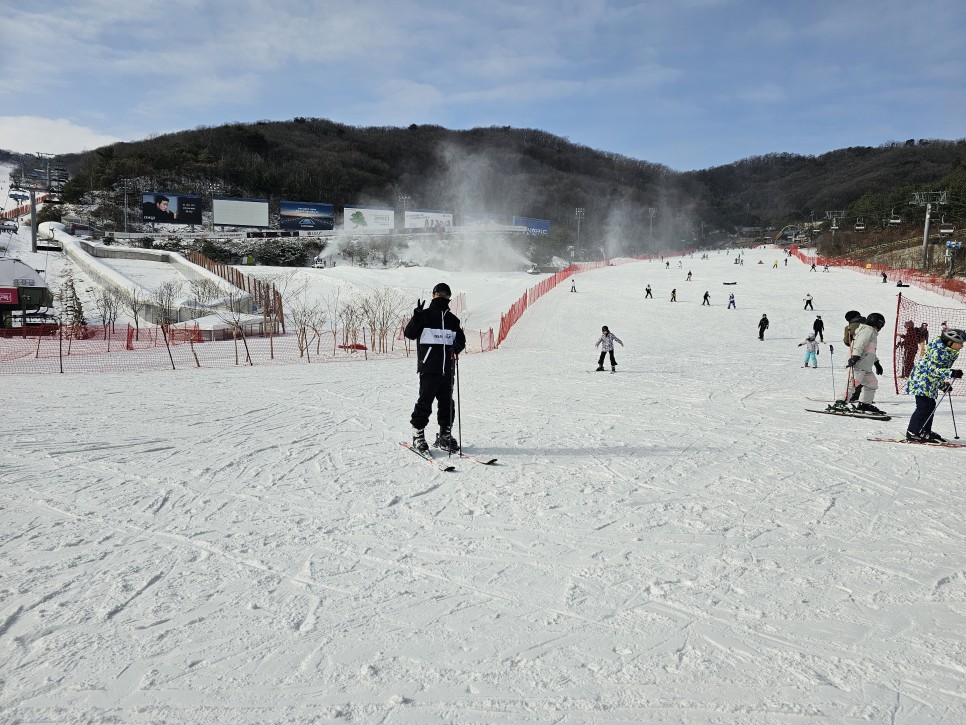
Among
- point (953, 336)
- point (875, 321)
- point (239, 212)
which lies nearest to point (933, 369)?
point (953, 336)

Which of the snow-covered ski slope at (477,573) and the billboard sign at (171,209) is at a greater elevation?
the billboard sign at (171,209)

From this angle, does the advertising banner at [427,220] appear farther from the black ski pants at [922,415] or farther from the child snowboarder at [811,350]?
the black ski pants at [922,415]

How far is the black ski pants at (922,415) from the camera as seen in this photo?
668cm

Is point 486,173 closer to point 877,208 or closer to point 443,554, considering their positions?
point 877,208

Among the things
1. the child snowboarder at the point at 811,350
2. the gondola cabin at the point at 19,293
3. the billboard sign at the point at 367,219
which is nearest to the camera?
the child snowboarder at the point at 811,350

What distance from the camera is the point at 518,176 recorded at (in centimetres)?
14288

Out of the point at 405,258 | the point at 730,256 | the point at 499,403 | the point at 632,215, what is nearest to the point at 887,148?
the point at 632,215

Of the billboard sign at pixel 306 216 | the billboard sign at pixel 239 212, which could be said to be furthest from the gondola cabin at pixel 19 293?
the billboard sign at pixel 306 216

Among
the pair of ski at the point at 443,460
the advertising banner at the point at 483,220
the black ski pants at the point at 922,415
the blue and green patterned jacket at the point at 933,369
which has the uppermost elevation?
the advertising banner at the point at 483,220

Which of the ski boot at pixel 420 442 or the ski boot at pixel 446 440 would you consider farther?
the ski boot at pixel 446 440

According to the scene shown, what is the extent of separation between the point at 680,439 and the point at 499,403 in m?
3.16

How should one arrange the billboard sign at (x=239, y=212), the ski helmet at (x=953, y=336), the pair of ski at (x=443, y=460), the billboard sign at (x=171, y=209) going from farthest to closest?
the billboard sign at (x=239, y=212) < the billboard sign at (x=171, y=209) < the ski helmet at (x=953, y=336) < the pair of ski at (x=443, y=460)

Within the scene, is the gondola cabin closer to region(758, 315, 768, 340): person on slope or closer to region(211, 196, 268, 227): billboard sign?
region(758, 315, 768, 340): person on slope

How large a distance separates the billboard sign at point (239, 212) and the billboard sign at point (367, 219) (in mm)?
9838
